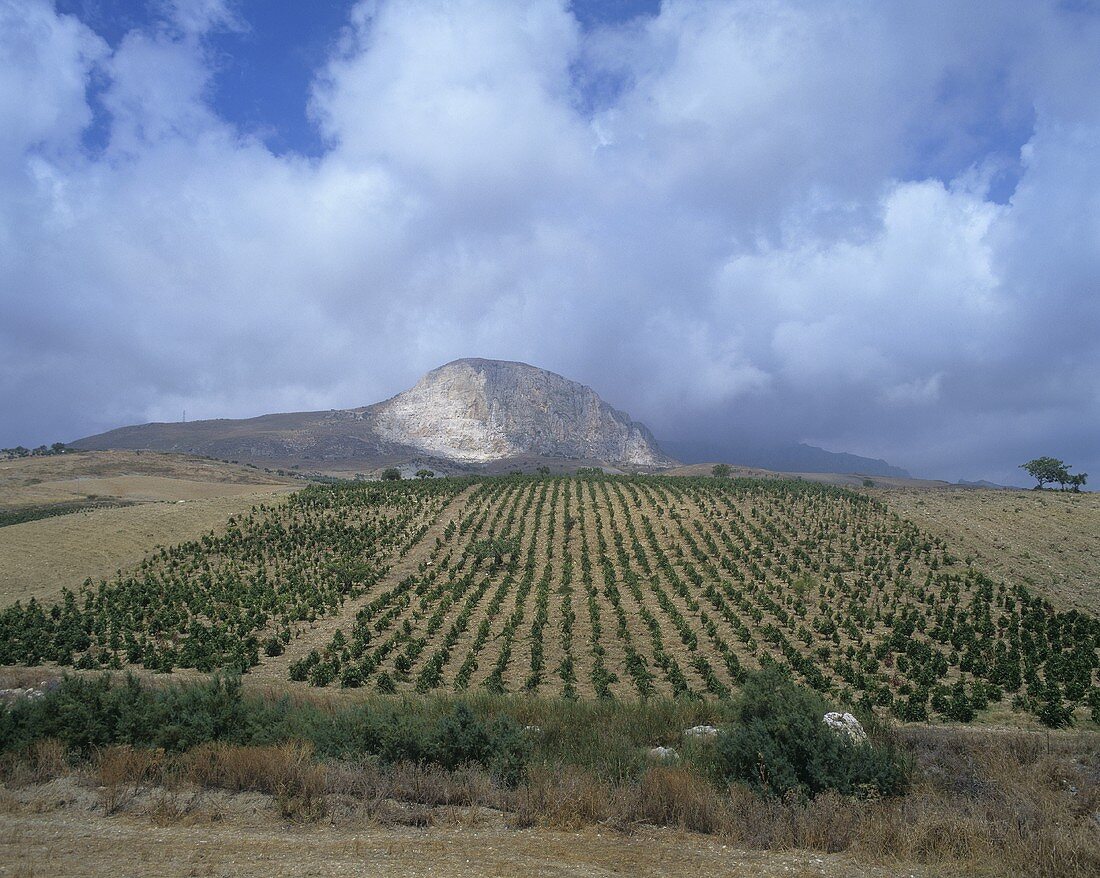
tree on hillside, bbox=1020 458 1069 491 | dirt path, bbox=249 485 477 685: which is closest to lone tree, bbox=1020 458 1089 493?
tree on hillside, bbox=1020 458 1069 491

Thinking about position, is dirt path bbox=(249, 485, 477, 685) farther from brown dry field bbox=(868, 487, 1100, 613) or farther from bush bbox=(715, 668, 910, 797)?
brown dry field bbox=(868, 487, 1100, 613)

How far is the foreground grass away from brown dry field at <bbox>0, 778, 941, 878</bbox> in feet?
0.62

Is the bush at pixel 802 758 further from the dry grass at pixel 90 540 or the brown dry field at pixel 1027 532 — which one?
the dry grass at pixel 90 540

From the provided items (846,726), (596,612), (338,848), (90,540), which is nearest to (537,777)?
(338,848)

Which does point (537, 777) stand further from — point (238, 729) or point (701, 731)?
point (238, 729)

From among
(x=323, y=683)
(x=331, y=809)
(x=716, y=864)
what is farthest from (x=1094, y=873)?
(x=323, y=683)

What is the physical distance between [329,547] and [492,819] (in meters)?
34.5

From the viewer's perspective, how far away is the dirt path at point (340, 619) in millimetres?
19547

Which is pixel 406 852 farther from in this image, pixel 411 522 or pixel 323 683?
pixel 411 522

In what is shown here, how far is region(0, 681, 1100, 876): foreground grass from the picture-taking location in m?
6.56

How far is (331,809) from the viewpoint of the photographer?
7.18 m

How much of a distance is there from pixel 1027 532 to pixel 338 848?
44434 mm

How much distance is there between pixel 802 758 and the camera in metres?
8.30

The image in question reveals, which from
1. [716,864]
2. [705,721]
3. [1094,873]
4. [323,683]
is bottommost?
[323,683]
